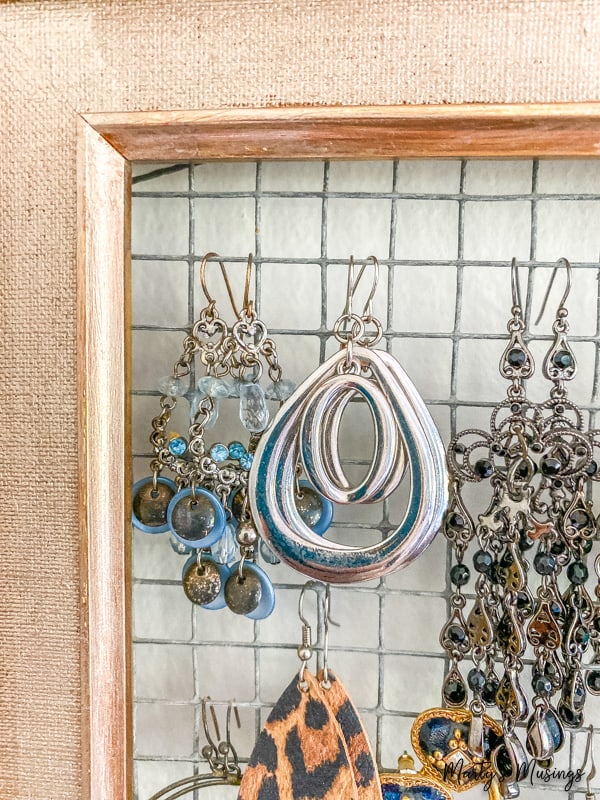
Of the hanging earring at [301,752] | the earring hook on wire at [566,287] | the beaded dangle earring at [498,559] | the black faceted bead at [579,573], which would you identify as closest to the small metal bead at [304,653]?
the hanging earring at [301,752]

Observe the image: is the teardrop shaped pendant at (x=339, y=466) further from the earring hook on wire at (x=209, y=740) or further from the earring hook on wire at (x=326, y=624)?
the earring hook on wire at (x=209, y=740)

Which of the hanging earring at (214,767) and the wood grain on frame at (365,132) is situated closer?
the wood grain on frame at (365,132)

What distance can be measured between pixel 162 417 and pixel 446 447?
218mm

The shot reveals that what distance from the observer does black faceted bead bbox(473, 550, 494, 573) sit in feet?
1.60

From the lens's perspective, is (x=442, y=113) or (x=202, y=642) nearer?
(x=442, y=113)

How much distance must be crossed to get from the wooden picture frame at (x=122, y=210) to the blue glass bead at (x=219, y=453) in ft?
0.23

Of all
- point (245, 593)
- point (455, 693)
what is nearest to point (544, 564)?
point (455, 693)

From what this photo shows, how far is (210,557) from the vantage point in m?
0.52

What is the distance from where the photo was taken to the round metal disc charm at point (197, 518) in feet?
1.64

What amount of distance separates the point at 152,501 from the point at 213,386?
104 millimetres

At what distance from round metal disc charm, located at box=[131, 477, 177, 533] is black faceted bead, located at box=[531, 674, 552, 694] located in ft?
0.98

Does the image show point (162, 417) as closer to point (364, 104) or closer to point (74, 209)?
Result: point (74, 209)

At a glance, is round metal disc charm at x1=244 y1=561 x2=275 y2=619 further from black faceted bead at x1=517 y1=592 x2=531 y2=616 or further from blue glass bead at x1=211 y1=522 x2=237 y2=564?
black faceted bead at x1=517 y1=592 x2=531 y2=616

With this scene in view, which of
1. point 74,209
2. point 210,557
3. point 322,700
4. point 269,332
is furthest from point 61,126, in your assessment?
point 322,700
